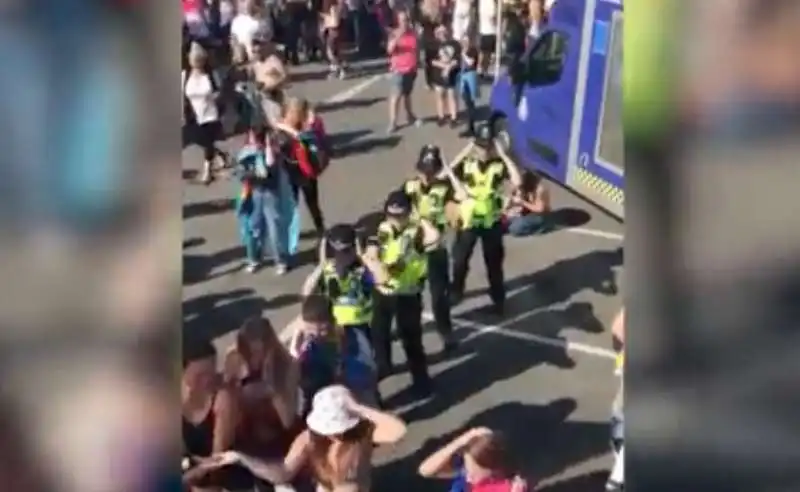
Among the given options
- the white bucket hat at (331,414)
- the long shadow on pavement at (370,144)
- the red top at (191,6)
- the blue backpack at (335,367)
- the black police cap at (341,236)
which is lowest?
the white bucket hat at (331,414)

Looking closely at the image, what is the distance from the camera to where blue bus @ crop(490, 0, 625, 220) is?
161cm

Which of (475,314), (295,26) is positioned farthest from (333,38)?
(475,314)

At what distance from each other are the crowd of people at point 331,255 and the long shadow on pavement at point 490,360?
0.06 ft

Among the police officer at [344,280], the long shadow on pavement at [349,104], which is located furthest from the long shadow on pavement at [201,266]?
the long shadow on pavement at [349,104]

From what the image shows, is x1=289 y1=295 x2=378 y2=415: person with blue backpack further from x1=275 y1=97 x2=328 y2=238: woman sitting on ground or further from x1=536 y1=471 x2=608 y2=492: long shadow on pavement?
x1=536 y1=471 x2=608 y2=492: long shadow on pavement

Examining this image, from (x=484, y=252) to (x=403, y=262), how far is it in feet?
0.32

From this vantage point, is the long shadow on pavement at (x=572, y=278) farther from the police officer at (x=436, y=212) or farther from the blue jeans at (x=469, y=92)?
the blue jeans at (x=469, y=92)

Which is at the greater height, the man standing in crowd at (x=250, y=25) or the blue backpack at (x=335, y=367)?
the man standing in crowd at (x=250, y=25)

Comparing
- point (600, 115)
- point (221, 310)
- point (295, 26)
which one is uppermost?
point (295, 26)

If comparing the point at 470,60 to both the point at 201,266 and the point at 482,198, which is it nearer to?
the point at 482,198

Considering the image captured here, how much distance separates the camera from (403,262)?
1663 mm

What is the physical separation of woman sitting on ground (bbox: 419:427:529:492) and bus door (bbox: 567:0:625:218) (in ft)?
1.01

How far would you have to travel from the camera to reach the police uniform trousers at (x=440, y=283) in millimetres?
1660

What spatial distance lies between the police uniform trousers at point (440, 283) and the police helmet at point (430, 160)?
0.10 metres
